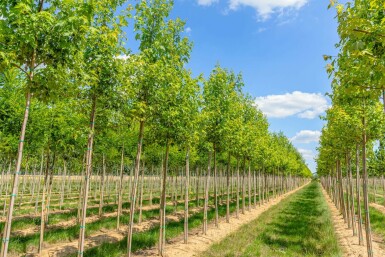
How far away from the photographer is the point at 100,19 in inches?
312

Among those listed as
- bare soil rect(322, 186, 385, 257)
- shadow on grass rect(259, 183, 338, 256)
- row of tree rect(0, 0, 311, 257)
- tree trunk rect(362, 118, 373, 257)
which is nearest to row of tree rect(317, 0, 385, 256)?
tree trunk rect(362, 118, 373, 257)

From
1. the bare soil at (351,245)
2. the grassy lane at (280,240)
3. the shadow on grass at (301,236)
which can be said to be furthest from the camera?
the shadow on grass at (301,236)

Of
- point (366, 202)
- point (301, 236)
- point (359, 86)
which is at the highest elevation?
point (359, 86)

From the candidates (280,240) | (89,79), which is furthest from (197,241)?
(89,79)

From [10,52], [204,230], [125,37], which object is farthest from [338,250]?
[10,52]

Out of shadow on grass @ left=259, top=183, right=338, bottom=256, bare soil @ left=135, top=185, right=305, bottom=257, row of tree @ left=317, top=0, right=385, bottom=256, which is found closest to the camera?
row of tree @ left=317, top=0, right=385, bottom=256

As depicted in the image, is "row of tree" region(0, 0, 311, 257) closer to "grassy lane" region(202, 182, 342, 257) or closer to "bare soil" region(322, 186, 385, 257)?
"grassy lane" region(202, 182, 342, 257)

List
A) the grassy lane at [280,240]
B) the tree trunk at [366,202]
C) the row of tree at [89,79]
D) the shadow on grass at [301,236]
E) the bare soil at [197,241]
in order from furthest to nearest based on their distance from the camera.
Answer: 1. the shadow on grass at [301,236]
2. the grassy lane at [280,240]
3. the bare soil at [197,241]
4. the tree trunk at [366,202]
5. the row of tree at [89,79]

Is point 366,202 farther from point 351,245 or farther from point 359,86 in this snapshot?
point 359,86

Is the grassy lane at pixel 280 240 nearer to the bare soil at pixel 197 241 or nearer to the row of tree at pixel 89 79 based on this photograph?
the bare soil at pixel 197 241

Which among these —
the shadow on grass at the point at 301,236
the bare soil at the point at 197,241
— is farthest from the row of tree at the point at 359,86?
the bare soil at the point at 197,241

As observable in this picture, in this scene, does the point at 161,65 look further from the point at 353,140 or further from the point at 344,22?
the point at 353,140

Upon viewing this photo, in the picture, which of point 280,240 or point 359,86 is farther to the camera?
point 280,240

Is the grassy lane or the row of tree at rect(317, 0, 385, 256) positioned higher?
the row of tree at rect(317, 0, 385, 256)
